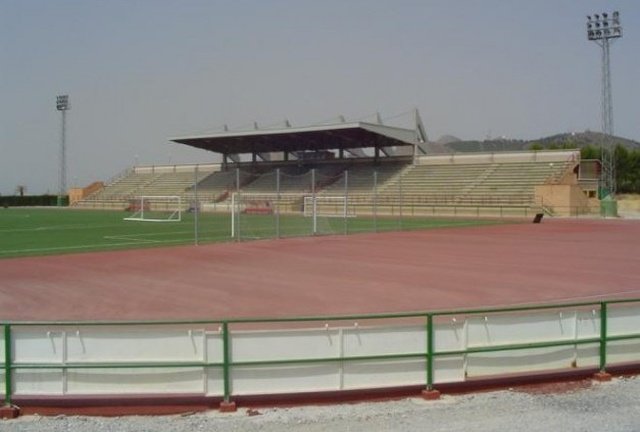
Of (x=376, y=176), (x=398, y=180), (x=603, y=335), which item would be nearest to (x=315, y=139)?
(x=398, y=180)

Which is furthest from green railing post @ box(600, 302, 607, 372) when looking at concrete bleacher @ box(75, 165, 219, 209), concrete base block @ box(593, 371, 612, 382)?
concrete bleacher @ box(75, 165, 219, 209)

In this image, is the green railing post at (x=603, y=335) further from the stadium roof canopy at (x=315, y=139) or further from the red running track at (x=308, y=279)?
the stadium roof canopy at (x=315, y=139)

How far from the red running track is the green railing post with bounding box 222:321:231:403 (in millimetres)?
5035

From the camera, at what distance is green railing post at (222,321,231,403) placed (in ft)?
25.0

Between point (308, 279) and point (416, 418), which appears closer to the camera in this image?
point (416, 418)

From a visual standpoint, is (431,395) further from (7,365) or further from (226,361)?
(7,365)

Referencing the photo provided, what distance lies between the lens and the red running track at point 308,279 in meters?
13.9

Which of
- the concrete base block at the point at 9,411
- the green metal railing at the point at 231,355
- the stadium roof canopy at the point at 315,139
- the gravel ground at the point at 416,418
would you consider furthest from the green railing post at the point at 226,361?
the stadium roof canopy at the point at 315,139

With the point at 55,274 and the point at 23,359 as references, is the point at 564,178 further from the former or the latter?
the point at 23,359

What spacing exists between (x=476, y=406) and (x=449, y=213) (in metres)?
52.5

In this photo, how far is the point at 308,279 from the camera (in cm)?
1812

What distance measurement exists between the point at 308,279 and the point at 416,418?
35.5 feet

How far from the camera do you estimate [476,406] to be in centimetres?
780

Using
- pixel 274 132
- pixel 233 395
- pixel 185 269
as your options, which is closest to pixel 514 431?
pixel 233 395
